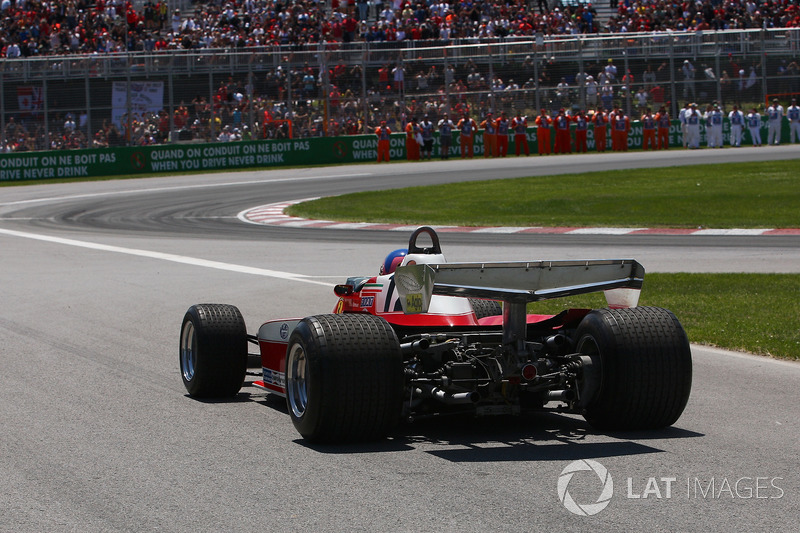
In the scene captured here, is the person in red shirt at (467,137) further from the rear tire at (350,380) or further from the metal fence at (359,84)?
the rear tire at (350,380)

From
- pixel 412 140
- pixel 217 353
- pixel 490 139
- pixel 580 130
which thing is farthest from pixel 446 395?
pixel 580 130

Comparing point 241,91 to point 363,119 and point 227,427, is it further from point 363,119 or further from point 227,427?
point 227,427

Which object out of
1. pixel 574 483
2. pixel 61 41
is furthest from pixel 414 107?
pixel 574 483

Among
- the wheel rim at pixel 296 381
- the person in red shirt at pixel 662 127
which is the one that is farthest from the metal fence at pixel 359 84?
the wheel rim at pixel 296 381

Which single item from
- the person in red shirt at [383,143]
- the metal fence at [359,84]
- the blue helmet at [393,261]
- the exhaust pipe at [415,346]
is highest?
the metal fence at [359,84]

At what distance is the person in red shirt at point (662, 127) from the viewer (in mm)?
42156

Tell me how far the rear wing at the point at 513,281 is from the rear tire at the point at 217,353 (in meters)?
1.97

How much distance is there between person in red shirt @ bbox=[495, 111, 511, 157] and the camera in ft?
136

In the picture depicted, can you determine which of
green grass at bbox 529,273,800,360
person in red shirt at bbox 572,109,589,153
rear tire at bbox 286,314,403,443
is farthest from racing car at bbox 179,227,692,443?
person in red shirt at bbox 572,109,589,153

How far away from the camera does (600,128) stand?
1656 inches

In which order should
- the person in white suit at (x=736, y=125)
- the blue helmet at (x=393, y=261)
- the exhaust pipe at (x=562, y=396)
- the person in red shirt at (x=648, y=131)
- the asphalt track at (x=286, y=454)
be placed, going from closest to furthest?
1. the asphalt track at (x=286, y=454)
2. the exhaust pipe at (x=562, y=396)
3. the blue helmet at (x=393, y=261)
4. the person in red shirt at (x=648, y=131)
5. the person in white suit at (x=736, y=125)

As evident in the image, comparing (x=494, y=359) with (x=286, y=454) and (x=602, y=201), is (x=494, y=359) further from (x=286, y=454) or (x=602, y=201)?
(x=602, y=201)

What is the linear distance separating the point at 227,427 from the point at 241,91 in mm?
33935

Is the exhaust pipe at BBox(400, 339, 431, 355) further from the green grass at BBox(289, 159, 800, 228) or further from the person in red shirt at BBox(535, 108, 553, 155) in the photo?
the person in red shirt at BBox(535, 108, 553, 155)
